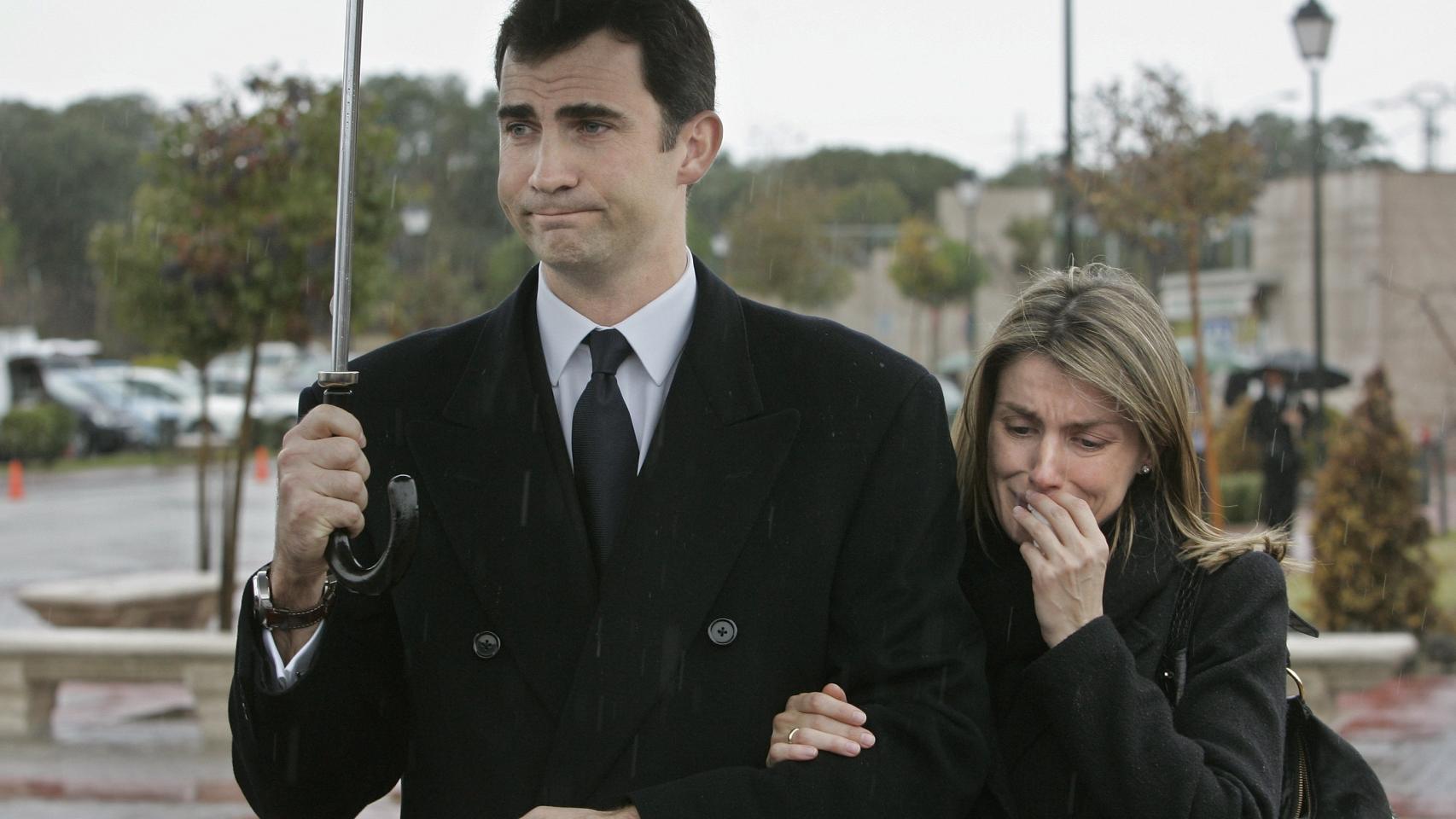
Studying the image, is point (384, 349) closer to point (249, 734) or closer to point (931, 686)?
point (249, 734)

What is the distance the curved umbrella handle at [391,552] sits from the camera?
7.30 feet

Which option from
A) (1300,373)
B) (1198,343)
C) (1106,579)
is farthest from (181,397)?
(1106,579)

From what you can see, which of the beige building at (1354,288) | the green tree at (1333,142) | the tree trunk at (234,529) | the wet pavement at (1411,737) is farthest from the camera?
the green tree at (1333,142)

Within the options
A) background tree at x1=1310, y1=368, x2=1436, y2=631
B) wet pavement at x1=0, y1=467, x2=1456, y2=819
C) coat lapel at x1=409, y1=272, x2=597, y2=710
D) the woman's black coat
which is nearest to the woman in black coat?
the woman's black coat

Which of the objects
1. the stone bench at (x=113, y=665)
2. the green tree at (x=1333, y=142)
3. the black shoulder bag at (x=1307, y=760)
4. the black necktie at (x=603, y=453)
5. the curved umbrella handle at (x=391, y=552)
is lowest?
the stone bench at (x=113, y=665)

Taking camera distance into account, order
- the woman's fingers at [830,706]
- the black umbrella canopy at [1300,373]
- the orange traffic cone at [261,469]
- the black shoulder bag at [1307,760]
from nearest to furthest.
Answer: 1. the woman's fingers at [830,706]
2. the black shoulder bag at [1307,760]
3. the black umbrella canopy at [1300,373]
4. the orange traffic cone at [261,469]

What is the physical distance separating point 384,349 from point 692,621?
77 centimetres

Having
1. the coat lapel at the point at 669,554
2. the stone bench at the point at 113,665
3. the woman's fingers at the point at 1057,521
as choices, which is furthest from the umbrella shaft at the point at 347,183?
the stone bench at the point at 113,665

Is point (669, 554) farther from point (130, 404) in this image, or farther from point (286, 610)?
point (130, 404)

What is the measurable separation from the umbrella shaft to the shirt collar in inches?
17.6

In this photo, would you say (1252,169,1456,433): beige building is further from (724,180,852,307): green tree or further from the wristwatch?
the wristwatch

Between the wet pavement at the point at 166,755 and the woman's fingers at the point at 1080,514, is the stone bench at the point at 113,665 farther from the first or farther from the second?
the woman's fingers at the point at 1080,514

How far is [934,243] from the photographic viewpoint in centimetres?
4988

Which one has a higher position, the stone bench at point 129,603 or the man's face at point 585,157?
the man's face at point 585,157
